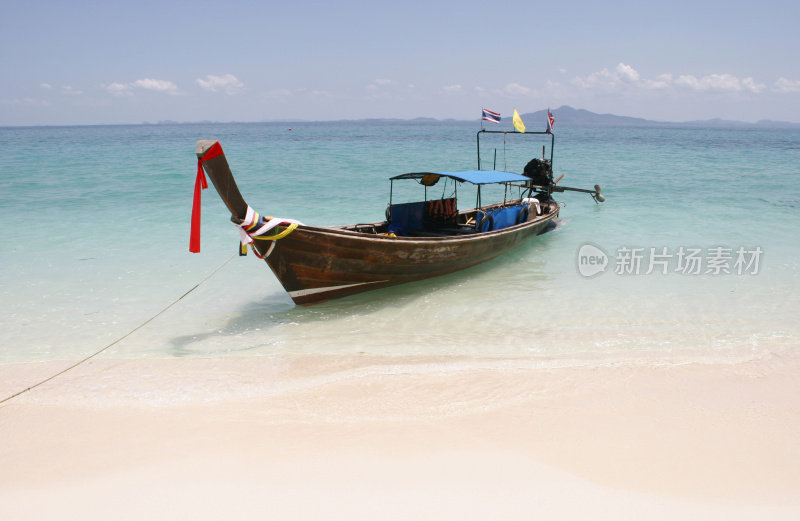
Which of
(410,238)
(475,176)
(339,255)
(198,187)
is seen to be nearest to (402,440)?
(198,187)

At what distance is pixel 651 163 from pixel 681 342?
1300 inches

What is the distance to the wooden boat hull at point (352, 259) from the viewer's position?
23.4 feet

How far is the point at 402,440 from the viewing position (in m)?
4.18

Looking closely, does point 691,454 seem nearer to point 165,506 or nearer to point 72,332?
point 165,506

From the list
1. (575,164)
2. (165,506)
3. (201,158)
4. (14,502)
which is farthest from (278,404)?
(575,164)

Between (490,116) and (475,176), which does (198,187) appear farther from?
(490,116)

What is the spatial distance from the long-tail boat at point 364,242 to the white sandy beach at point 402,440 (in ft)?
5.48

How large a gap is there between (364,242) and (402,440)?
12.5ft

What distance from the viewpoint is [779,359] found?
5824mm

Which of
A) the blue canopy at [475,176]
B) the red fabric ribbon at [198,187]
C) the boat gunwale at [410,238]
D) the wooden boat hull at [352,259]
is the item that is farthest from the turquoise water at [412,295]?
the blue canopy at [475,176]

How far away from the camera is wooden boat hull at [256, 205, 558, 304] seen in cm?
712

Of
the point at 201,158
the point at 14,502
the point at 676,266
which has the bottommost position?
the point at 14,502

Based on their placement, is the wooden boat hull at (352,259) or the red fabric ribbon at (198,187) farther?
the wooden boat hull at (352,259)

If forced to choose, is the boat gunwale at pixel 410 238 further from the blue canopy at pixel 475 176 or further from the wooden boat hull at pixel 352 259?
the blue canopy at pixel 475 176
